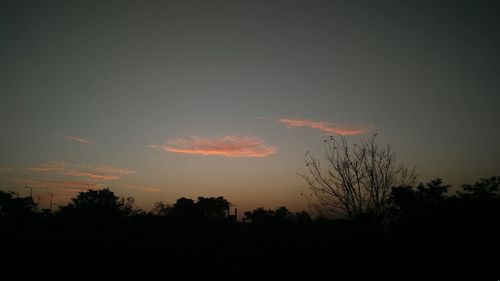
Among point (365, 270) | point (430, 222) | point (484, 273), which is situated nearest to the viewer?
point (484, 273)

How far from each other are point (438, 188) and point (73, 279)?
34184mm

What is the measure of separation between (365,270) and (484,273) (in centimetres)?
437

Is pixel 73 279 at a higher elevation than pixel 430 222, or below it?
below

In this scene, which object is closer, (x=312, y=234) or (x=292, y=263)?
(x=292, y=263)

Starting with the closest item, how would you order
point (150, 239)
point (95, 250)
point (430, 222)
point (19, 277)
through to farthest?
1. point (19, 277)
2. point (430, 222)
3. point (95, 250)
4. point (150, 239)

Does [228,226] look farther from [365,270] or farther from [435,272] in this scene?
[435,272]

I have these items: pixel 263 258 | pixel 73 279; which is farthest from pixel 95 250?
pixel 263 258

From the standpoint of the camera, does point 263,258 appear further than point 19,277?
Yes

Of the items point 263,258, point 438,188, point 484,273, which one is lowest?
point 263,258

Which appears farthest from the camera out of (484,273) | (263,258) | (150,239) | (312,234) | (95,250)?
(312,234)

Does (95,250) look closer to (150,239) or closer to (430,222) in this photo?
(150,239)

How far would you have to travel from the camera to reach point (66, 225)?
24797 millimetres

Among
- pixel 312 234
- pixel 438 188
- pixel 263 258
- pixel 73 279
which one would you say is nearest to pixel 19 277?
pixel 73 279

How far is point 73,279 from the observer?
39.5 ft
